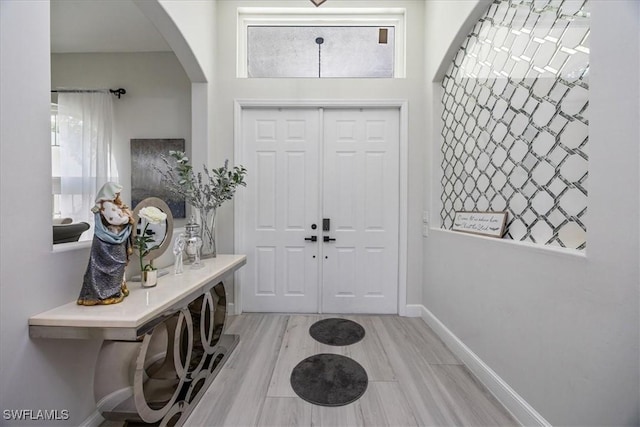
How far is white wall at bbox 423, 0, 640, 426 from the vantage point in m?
0.93

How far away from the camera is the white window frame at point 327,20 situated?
2.76 metres

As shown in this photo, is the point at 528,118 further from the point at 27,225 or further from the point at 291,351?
the point at 27,225

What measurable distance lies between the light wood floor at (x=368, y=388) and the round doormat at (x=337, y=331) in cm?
7

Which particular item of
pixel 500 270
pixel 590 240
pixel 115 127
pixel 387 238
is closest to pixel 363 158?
pixel 387 238

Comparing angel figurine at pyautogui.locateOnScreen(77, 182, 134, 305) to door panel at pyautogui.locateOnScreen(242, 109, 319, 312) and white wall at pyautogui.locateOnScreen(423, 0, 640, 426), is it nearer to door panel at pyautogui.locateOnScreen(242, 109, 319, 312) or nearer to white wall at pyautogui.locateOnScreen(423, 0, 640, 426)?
door panel at pyautogui.locateOnScreen(242, 109, 319, 312)

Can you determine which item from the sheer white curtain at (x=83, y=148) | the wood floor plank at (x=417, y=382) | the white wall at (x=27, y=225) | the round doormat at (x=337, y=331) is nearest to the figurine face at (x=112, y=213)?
the white wall at (x=27, y=225)

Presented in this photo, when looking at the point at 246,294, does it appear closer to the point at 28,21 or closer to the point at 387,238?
the point at 387,238

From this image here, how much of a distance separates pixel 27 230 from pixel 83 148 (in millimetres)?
3001

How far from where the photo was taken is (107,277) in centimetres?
116

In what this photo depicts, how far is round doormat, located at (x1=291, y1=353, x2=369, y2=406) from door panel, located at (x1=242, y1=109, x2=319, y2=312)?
0.89m

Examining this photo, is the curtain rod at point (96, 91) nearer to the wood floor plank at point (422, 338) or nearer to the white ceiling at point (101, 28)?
the white ceiling at point (101, 28)

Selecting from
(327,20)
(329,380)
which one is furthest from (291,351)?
(327,20)

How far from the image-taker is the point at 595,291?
1034 millimetres

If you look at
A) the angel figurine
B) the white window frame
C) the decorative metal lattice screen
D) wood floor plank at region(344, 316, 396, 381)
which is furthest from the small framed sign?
the angel figurine
